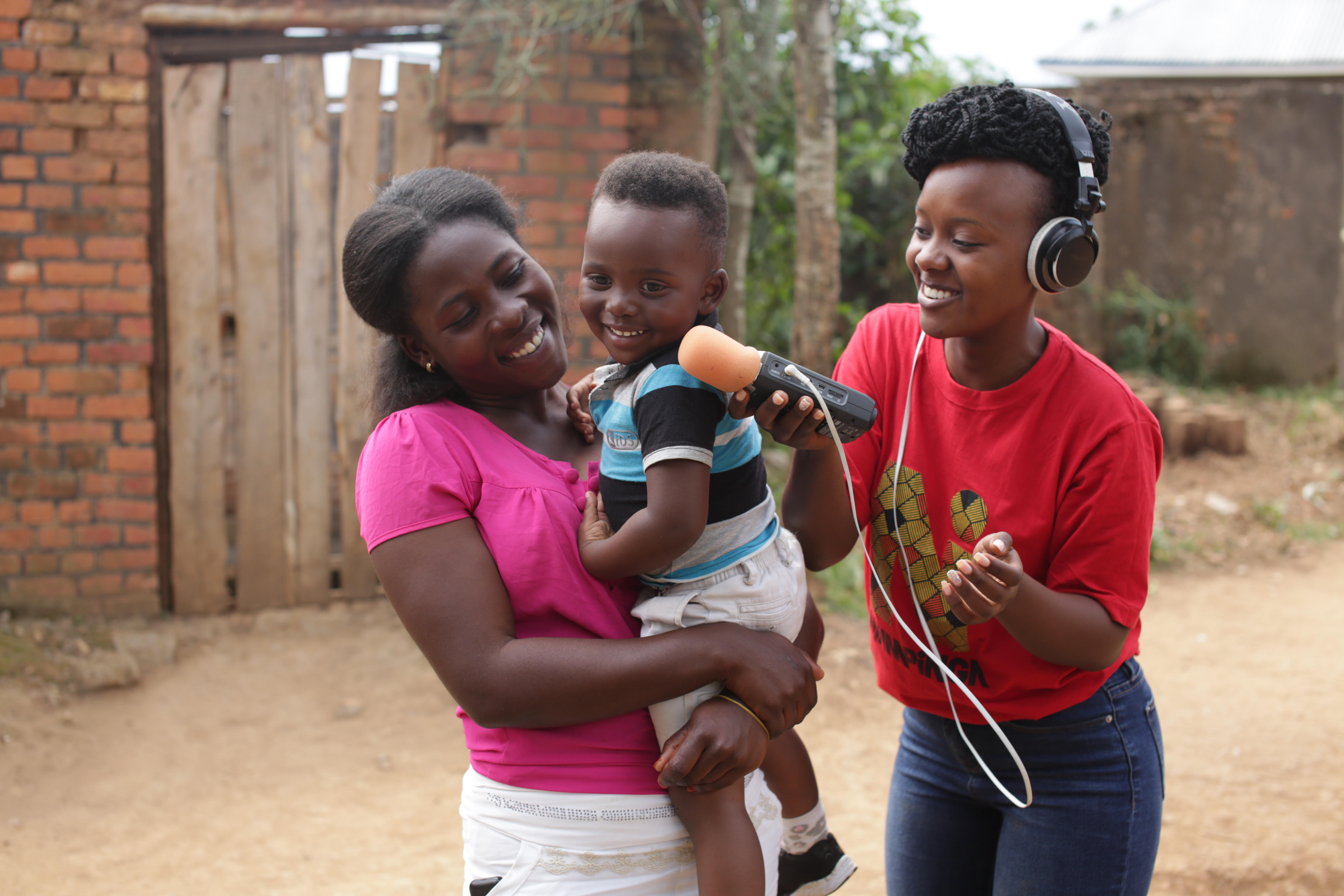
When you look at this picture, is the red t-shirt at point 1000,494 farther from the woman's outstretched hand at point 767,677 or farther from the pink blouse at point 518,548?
the pink blouse at point 518,548

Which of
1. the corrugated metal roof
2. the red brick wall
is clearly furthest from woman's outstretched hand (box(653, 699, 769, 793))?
the corrugated metal roof

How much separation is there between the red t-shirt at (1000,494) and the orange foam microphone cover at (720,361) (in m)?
0.42

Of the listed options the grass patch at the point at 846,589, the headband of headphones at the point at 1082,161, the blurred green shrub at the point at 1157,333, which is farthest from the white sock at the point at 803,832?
the blurred green shrub at the point at 1157,333

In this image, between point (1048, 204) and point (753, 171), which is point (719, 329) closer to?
point (1048, 204)

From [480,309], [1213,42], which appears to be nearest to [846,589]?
[480,309]

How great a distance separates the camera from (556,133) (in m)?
4.79

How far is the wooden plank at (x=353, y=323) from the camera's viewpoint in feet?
15.8

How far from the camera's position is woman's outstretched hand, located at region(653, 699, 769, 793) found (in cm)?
154

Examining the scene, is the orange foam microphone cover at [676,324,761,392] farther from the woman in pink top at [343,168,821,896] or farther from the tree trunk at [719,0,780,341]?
the tree trunk at [719,0,780,341]

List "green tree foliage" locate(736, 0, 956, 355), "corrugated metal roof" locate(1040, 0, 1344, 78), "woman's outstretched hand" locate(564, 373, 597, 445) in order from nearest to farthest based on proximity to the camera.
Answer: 1. "woman's outstretched hand" locate(564, 373, 597, 445)
2. "green tree foliage" locate(736, 0, 956, 355)
3. "corrugated metal roof" locate(1040, 0, 1344, 78)

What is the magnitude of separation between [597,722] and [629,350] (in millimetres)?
623

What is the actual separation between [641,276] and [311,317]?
12.2ft

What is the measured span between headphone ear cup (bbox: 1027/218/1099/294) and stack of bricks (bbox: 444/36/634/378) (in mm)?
3311

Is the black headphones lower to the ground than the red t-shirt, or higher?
higher
